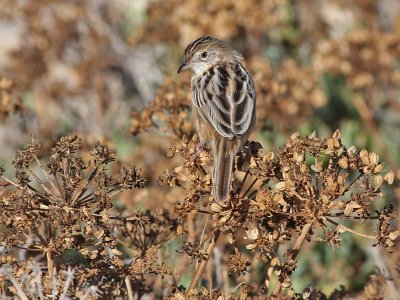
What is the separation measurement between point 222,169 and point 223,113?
871mm

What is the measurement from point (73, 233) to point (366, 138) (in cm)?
642

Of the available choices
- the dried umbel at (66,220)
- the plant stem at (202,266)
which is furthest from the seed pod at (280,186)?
the dried umbel at (66,220)

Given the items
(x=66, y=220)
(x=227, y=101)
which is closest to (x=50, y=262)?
(x=66, y=220)

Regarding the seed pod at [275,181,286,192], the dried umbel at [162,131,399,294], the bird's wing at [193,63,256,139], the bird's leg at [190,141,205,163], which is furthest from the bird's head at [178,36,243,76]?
the seed pod at [275,181,286,192]

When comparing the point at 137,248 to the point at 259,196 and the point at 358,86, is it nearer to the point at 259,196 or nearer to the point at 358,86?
the point at 259,196

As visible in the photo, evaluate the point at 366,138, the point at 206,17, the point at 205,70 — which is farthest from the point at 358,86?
the point at 205,70

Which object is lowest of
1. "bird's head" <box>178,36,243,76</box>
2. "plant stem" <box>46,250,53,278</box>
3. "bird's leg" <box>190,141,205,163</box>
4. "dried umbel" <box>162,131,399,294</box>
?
"plant stem" <box>46,250,53,278</box>

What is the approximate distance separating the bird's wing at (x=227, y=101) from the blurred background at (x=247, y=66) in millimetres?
1148

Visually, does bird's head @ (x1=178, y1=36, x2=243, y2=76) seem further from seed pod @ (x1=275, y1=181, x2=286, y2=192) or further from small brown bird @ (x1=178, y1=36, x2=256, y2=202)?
seed pod @ (x1=275, y1=181, x2=286, y2=192)

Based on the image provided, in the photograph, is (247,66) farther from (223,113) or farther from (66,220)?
(66,220)

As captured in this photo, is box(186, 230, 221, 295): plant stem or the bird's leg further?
the bird's leg

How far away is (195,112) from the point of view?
591 centimetres

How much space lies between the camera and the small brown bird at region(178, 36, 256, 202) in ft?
15.8

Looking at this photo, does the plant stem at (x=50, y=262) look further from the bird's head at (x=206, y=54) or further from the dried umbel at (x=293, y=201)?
the bird's head at (x=206, y=54)
